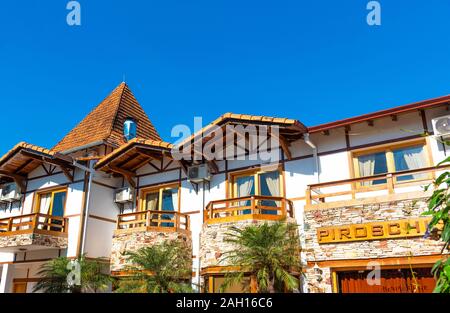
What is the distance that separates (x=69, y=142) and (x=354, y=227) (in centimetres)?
1322

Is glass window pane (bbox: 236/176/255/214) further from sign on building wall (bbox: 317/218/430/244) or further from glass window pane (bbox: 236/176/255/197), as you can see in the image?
sign on building wall (bbox: 317/218/430/244)

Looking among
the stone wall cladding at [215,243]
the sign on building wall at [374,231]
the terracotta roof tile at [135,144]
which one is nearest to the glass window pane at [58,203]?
the terracotta roof tile at [135,144]

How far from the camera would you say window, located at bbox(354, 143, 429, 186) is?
1105 cm

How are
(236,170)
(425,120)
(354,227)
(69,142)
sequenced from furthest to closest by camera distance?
(69,142), (236,170), (425,120), (354,227)

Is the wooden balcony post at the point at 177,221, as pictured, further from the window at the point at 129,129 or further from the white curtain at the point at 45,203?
the white curtain at the point at 45,203

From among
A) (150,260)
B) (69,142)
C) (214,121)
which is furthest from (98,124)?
(150,260)

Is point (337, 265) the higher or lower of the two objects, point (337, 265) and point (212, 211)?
the lower

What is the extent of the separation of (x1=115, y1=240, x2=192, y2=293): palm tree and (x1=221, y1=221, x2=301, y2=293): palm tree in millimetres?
1565

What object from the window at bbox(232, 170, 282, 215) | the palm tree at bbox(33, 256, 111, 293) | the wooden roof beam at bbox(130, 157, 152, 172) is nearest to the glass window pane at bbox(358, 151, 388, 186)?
the window at bbox(232, 170, 282, 215)

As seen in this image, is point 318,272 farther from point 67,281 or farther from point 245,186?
point 67,281

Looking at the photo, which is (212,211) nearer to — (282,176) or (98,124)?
(282,176)

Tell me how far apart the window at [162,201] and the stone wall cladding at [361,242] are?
222 inches

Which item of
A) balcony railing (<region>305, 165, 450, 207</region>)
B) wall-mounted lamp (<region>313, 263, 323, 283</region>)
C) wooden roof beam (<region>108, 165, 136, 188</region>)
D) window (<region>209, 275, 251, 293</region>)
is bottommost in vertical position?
window (<region>209, 275, 251, 293</region>)
